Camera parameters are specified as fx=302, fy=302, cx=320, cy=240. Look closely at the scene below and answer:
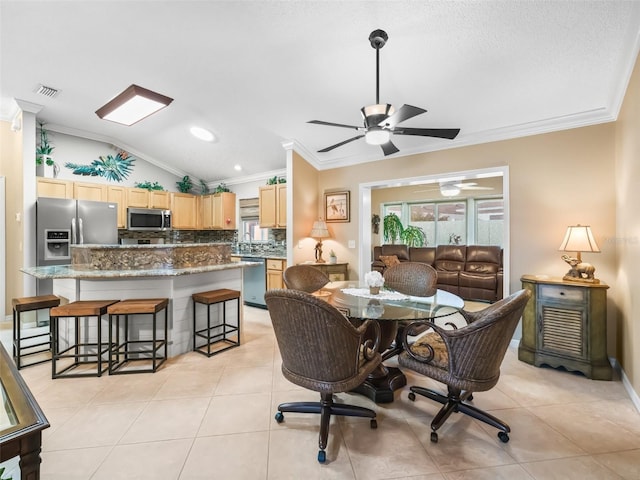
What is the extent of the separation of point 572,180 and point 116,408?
15.0 ft

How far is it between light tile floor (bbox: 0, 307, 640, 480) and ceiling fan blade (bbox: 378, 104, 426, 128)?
2.10 m

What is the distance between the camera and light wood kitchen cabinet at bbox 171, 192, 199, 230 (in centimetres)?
615

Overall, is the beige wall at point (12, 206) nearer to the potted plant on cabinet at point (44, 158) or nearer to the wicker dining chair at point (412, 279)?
the potted plant on cabinet at point (44, 158)

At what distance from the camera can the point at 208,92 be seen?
3566 mm

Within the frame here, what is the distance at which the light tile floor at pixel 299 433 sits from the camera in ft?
5.27

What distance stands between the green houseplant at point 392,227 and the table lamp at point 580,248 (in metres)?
5.05

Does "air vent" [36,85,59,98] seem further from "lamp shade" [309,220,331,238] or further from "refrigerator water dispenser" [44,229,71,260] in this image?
"lamp shade" [309,220,331,238]

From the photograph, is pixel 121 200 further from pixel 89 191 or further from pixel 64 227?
pixel 64 227

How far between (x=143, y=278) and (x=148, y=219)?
10.0ft

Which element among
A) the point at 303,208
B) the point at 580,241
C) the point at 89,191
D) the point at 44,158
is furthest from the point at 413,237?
the point at 44,158

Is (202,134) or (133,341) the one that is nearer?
(133,341)

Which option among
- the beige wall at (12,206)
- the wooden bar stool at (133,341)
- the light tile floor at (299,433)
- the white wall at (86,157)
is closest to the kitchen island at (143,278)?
the wooden bar stool at (133,341)

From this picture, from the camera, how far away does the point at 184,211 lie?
630cm

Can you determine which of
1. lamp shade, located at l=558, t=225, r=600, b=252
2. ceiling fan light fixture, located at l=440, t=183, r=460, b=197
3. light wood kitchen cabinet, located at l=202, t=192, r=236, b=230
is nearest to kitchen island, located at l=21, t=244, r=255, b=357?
light wood kitchen cabinet, located at l=202, t=192, r=236, b=230
